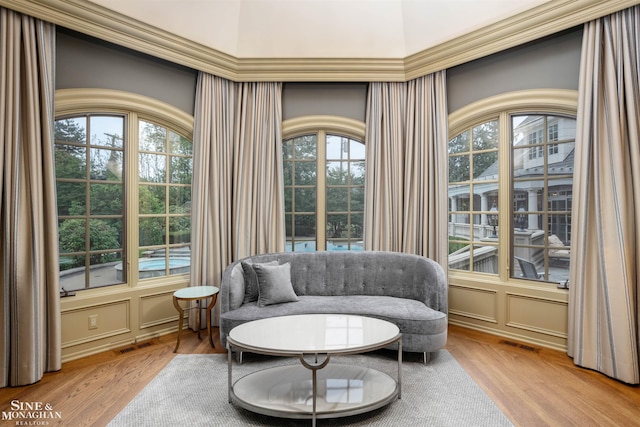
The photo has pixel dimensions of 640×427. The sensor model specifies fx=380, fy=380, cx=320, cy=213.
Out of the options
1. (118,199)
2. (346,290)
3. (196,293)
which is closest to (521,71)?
(346,290)

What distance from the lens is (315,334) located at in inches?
100

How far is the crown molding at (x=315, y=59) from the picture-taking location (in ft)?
10.1

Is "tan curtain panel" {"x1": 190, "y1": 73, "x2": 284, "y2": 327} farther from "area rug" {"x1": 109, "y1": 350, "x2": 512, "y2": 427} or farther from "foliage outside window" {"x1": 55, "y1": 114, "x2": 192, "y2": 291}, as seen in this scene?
"area rug" {"x1": 109, "y1": 350, "x2": 512, "y2": 427}

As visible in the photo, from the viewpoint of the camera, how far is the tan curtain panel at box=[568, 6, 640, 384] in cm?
286

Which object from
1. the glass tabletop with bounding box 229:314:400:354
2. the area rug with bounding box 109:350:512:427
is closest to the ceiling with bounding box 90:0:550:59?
the glass tabletop with bounding box 229:314:400:354

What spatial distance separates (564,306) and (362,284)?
1852 mm

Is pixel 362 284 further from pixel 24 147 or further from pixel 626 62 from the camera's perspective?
pixel 24 147

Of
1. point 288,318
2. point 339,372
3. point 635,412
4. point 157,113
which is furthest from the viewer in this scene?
point 157,113

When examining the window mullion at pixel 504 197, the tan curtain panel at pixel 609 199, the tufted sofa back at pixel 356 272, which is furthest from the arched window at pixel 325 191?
the tan curtain panel at pixel 609 199

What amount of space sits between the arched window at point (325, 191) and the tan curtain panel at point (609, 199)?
229 centimetres

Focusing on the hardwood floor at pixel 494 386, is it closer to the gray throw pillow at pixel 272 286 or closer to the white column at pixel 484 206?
the gray throw pillow at pixel 272 286

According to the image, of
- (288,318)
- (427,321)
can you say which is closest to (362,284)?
(427,321)

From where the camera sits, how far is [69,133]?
3404mm

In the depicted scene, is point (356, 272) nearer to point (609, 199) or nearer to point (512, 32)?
point (609, 199)
